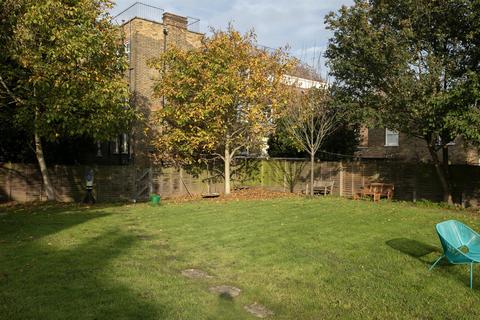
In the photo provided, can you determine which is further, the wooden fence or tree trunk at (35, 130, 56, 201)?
the wooden fence

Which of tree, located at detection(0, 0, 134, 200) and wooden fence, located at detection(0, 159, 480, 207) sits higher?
tree, located at detection(0, 0, 134, 200)

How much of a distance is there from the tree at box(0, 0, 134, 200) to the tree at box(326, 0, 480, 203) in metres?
9.18

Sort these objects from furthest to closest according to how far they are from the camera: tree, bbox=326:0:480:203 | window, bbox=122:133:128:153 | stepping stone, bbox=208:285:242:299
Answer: window, bbox=122:133:128:153
tree, bbox=326:0:480:203
stepping stone, bbox=208:285:242:299

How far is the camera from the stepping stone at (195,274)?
714cm

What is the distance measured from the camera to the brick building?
25719 mm

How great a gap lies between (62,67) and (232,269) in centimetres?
985

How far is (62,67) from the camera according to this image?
46.4 feet

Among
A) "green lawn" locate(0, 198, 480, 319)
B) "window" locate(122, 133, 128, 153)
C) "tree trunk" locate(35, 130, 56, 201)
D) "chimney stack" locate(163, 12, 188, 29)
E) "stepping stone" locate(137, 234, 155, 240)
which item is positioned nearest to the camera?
"green lawn" locate(0, 198, 480, 319)

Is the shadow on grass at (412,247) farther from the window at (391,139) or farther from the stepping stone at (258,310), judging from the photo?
the window at (391,139)

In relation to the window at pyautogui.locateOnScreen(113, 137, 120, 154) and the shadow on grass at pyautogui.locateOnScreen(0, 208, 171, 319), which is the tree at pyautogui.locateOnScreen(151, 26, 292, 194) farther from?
the shadow on grass at pyautogui.locateOnScreen(0, 208, 171, 319)

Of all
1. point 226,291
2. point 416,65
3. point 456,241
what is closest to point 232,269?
point 226,291

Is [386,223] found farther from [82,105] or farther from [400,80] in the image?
[82,105]

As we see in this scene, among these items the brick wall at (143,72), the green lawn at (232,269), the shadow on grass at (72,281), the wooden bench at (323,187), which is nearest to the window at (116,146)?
the brick wall at (143,72)

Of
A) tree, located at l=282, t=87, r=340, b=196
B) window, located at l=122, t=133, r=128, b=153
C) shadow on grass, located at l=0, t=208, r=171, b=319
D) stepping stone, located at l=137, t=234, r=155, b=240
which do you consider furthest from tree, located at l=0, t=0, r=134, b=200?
window, located at l=122, t=133, r=128, b=153
